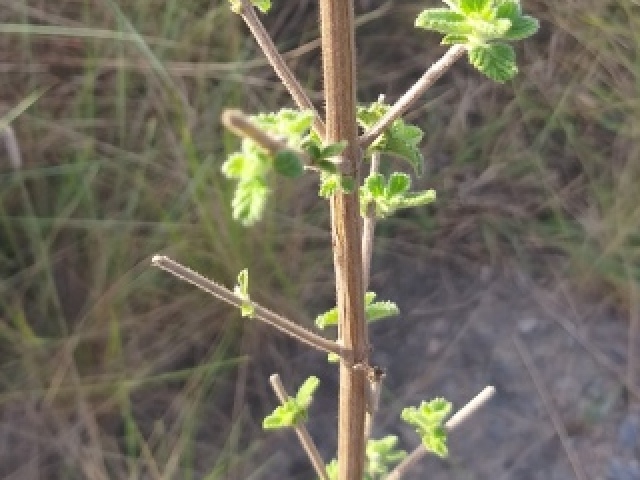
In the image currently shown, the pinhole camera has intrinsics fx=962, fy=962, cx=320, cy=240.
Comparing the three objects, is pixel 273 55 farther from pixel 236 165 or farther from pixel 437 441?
pixel 437 441

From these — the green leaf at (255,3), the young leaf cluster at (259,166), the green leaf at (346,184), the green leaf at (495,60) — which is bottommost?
the green leaf at (346,184)

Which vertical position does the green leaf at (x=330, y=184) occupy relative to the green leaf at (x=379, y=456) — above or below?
above

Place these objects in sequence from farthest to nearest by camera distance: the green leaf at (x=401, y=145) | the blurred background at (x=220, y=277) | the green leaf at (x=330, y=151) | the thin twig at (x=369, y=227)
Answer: the blurred background at (x=220, y=277) → the thin twig at (x=369, y=227) → the green leaf at (x=401, y=145) → the green leaf at (x=330, y=151)

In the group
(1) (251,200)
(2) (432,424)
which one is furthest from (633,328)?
(1) (251,200)

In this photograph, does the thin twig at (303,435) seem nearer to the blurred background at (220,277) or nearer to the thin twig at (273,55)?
the thin twig at (273,55)

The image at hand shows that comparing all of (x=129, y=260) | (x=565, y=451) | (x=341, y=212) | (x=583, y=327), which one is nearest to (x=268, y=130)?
(x=341, y=212)

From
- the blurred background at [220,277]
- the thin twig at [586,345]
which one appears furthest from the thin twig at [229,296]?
the thin twig at [586,345]

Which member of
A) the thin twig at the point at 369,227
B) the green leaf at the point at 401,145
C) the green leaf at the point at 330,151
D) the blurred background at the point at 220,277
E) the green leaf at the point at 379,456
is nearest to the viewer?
the green leaf at the point at 330,151
